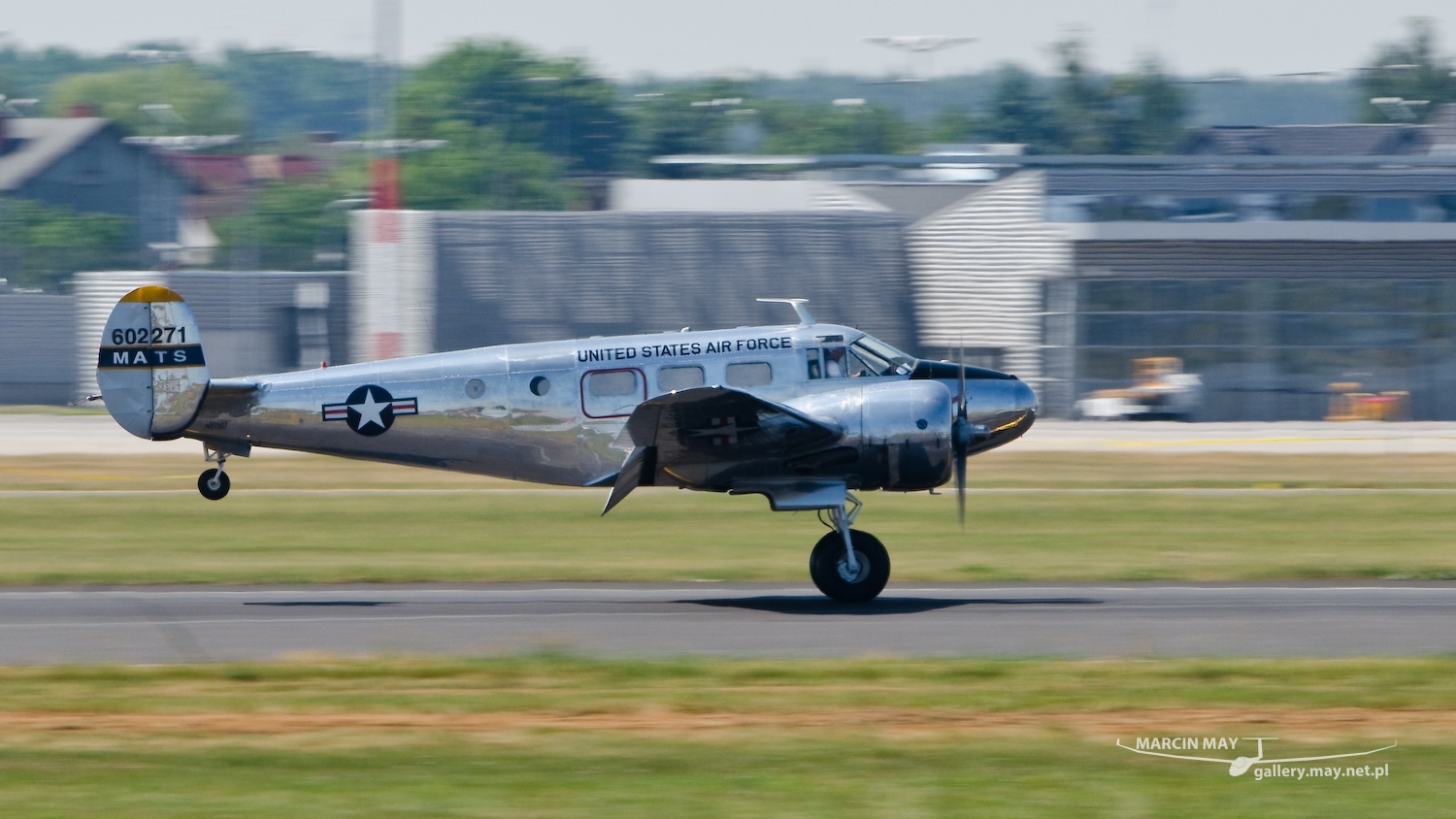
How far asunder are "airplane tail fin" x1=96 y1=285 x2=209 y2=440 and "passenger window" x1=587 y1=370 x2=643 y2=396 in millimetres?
4716

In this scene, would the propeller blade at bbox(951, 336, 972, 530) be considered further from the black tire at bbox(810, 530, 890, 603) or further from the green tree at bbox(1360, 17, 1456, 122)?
the green tree at bbox(1360, 17, 1456, 122)

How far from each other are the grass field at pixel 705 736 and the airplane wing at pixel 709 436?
3.38 metres

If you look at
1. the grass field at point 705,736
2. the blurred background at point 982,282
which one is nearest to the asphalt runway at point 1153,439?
the blurred background at point 982,282

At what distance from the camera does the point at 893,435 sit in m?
17.0

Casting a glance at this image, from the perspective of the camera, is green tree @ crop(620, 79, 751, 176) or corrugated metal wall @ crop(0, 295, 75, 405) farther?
green tree @ crop(620, 79, 751, 176)

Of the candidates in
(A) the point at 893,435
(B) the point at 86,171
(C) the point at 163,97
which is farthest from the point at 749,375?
(C) the point at 163,97

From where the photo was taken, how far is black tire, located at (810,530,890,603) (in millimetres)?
17484

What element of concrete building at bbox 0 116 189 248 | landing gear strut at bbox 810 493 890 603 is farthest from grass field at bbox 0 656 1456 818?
concrete building at bbox 0 116 189 248

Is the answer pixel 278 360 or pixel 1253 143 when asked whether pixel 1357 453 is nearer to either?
pixel 278 360

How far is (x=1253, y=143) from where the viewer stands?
101 metres

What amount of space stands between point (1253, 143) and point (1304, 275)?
5659 centimetres

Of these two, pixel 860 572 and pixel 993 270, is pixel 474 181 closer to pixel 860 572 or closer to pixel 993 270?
pixel 993 270

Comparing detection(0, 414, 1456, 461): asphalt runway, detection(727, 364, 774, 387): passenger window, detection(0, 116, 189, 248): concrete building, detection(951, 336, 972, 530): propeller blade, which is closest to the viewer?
detection(951, 336, 972, 530): propeller blade

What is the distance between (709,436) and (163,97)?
147 metres
